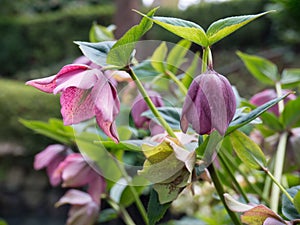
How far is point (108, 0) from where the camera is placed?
5.73 m

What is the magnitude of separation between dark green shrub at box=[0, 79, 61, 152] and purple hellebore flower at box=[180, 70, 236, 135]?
315 centimetres

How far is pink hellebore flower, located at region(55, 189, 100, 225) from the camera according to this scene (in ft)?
1.42

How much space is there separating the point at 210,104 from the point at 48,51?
5246 millimetres

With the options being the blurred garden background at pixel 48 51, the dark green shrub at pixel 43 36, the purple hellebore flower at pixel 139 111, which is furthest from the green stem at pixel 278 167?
the dark green shrub at pixel 43 36

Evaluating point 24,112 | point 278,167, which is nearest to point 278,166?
point 278,167

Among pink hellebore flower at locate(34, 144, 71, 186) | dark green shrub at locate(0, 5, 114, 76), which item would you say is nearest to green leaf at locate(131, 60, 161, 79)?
pink hellebore flower at locate(34, 144, 71, 186)

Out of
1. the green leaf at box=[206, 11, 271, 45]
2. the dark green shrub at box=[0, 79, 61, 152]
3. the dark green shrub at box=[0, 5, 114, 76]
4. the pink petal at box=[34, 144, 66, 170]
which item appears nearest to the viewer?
the green leaf at box=[206, 11, 271, 45]

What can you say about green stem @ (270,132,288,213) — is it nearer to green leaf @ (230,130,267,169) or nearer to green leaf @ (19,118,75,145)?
green leaf @ (230,130,267,169)

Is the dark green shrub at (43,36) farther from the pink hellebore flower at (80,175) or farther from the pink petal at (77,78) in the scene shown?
the pink petal at (77,78)

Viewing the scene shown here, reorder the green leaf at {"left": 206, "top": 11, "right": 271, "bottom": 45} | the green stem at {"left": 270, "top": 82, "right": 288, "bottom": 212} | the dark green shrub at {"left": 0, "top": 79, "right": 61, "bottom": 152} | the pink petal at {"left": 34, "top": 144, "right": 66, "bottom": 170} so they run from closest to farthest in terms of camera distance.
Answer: the green leaf at {"left": 206, "top": 11, "right": 271, "bottom": 45} < the green stem at {"left": 270, "top": 82, "right": 288, "bottom": 212} < the pink petal at {"left": 34, "top": 144, "right": 66, "bottom": 170} < the dark green shrub at {"left": 0, "top": 79, "right": 61, "bottom": 152}

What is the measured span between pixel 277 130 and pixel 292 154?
0.09 feet

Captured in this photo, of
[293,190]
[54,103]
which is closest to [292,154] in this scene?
[293,190]

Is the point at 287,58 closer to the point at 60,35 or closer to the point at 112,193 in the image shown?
the point at 60,35

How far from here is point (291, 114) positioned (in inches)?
17.0
